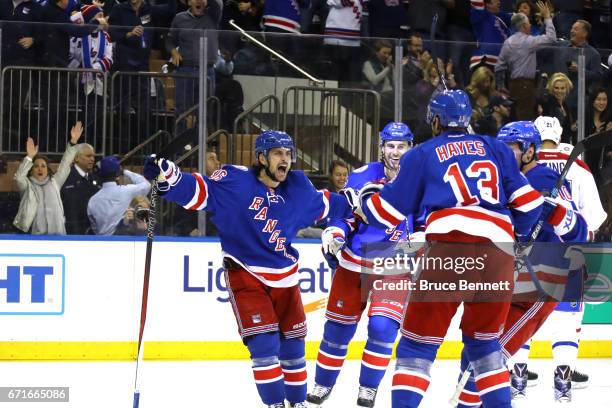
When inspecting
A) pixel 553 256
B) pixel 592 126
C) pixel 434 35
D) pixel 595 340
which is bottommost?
pixel 595 340

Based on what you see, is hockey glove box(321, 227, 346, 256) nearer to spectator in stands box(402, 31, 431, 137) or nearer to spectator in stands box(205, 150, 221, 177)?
spectator in stands box(205, 150, 221, 177)

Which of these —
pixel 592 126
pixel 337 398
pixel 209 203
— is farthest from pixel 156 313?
pixel 592 126

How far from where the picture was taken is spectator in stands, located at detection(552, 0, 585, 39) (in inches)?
428

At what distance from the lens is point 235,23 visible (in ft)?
34.0

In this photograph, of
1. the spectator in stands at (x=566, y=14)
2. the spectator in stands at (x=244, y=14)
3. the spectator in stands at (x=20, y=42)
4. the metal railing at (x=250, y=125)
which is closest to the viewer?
the spectator in stands at (x=20, y=42)

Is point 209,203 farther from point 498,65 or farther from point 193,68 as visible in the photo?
point 498,65

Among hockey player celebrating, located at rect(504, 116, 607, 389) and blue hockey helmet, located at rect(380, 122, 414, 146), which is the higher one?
blue hockey helmet, located at rect(380, 122, 414, 146)

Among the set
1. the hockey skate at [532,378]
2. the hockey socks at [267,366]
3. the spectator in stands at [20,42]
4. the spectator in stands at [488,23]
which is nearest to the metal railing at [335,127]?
the spectator in stands at [20,42]

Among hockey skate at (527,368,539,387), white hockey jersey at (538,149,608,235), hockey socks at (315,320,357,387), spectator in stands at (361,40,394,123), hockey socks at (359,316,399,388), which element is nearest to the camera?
hockey socks at (359,316,399,388)

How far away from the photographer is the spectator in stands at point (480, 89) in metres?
8.52

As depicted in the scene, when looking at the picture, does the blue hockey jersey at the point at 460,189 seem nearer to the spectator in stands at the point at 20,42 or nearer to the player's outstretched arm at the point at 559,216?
the player's outstretched arm at the point at 559,216

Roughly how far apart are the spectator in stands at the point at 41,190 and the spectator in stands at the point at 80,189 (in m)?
0.04

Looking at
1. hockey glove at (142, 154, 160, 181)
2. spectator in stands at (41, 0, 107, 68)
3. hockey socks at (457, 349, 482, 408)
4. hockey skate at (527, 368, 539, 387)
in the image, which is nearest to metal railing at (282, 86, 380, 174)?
spectator in stands at (41, 0, 107, 68)

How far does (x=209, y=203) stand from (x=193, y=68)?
2868 mm
